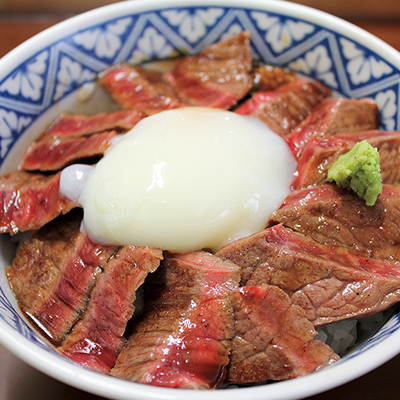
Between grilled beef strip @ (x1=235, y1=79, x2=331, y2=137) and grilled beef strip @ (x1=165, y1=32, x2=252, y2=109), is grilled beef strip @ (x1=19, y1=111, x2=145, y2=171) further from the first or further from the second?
grilled beef strip @ (x1=235, y1=79, x2=331, y2=137)

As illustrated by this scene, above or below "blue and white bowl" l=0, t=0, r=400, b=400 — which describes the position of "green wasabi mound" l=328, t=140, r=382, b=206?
below

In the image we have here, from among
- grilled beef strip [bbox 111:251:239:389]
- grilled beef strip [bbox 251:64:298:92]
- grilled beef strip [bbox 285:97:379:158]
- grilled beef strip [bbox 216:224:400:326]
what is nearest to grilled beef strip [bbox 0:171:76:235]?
grilled beef strip [bbox 111:251:239:389]

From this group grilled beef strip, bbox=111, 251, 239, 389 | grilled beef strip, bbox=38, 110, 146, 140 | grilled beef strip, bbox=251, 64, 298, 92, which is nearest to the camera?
grilled beef strip, bbox=111, 251, 239, 389

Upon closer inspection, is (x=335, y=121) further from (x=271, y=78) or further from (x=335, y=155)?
(x=271, y=78)

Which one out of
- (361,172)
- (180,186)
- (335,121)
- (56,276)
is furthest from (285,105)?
(56,276)

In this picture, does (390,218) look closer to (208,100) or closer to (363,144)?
(363,144)

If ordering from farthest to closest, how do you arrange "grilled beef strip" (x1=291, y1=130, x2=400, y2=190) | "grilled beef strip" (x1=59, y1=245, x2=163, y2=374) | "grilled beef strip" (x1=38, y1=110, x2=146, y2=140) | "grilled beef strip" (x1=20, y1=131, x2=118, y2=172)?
"grilled beef strip" (x1=38, y1=110, x2=146, y2=140) → "grilled beef strip" (x1=20, y1=131, x2=118, y2=172) → "grilled beef strip" (x1=291, y1=130, x2=400, y2=190) → "grilled beef strip" (x1=59, y1=245, x2=163, y2=374)

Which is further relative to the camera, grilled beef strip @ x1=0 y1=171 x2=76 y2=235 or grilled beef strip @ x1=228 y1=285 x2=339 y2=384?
grilled beef strip @ x1=0 y1=171 x2=76 y2=235
